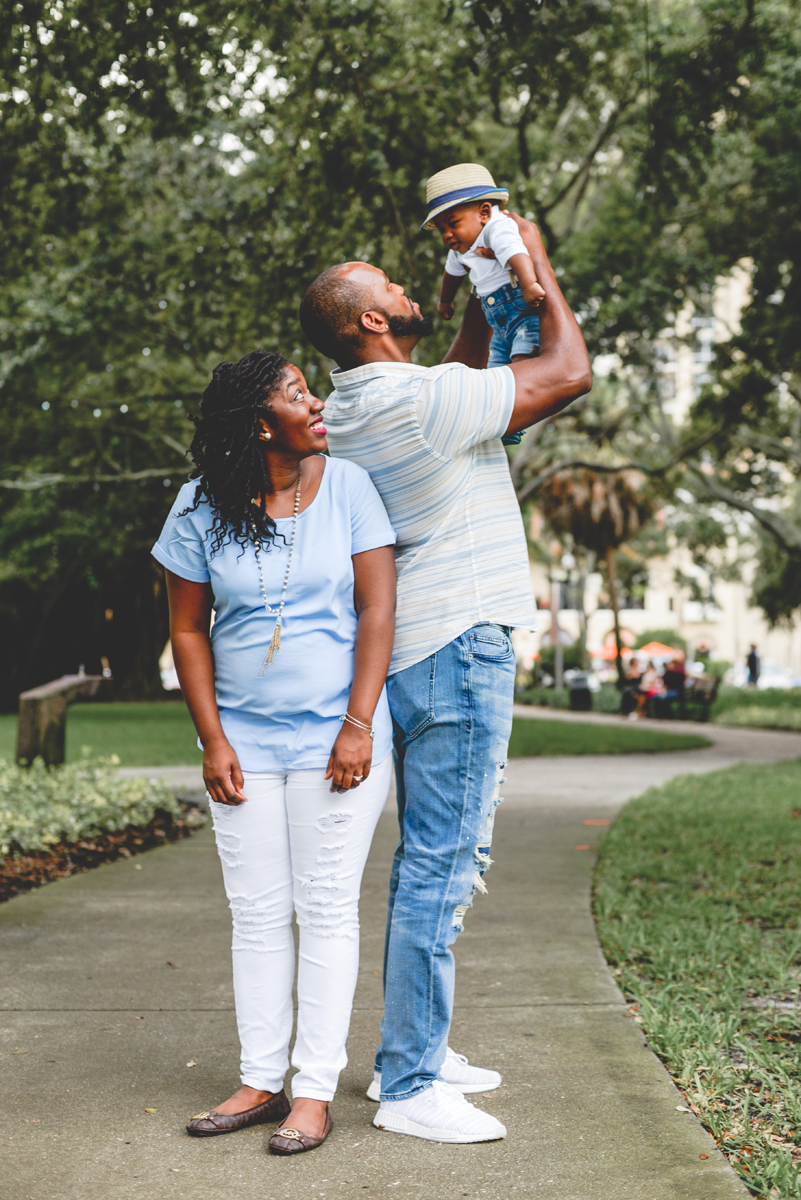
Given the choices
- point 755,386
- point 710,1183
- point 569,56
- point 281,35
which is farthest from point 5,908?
point 755,386

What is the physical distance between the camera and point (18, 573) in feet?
81.6

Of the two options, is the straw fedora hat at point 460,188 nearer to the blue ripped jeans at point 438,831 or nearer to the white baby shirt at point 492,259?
the white baby shirt at point 492,259

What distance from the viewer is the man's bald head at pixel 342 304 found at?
2.83m

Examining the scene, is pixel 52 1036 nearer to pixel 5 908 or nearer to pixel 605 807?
pixel 5 908

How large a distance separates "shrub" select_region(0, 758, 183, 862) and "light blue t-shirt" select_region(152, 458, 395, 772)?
3.85 m

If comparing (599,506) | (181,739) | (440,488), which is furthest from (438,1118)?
(599,506)

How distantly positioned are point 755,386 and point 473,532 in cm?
1449

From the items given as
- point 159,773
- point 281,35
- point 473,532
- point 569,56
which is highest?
point 569,56

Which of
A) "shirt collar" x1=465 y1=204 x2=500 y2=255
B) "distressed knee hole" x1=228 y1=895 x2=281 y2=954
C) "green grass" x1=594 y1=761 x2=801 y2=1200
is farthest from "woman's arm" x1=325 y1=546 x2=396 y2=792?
"green grass" x1=594 y1=761 x2=801 y2=1200

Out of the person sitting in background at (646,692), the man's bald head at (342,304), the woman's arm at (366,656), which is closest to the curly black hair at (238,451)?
the man's bald head at (342,304)

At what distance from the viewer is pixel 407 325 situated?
2857mm

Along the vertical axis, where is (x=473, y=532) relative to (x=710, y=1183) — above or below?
above

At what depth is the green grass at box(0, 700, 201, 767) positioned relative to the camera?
535 inches

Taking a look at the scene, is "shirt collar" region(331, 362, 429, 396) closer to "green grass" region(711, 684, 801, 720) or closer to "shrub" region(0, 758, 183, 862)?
"shrub" region(0, 758, 183, 862)
